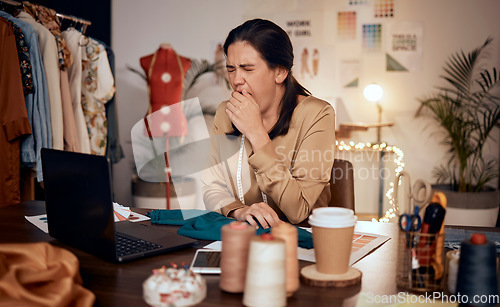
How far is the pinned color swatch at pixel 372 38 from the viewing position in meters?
4.30

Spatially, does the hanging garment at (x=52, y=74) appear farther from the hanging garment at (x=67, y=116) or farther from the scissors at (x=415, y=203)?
the scissors at (x=415, y=203)

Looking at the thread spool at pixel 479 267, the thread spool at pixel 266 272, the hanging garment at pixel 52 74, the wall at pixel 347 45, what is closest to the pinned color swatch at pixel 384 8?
the wall at pixel 347 45

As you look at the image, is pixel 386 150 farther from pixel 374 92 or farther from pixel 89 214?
pixel 89 214

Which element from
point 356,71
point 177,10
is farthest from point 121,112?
point 356,71

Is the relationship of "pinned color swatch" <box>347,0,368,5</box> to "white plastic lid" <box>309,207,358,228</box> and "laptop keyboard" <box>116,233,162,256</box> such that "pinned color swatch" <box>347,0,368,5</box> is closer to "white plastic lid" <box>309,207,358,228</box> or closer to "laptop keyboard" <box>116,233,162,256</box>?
"laptop keyboard" <box>116,233,162,256</box>

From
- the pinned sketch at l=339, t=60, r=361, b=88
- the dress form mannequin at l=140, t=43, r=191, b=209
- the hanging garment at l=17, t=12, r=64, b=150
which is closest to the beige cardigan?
the hanging garment at l=17, t=12, r=64, b=150

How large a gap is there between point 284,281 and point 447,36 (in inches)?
156

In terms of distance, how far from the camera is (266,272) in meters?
0.74

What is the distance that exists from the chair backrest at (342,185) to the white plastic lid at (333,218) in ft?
2.70

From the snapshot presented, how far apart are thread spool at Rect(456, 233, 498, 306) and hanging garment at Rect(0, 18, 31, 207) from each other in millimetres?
2336

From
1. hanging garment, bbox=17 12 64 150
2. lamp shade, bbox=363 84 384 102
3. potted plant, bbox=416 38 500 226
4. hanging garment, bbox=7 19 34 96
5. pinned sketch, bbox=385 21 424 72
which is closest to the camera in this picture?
hanging garment, bbox=7 19 34 96

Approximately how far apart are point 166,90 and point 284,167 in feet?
8.33

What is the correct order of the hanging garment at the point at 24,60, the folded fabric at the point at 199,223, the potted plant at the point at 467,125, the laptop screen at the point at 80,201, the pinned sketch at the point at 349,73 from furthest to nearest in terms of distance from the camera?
the pinned sketch at the point at 349,73, the potted plant at the point at 467,125, the hanging garment at the point at 24,60, the folded fabric at the point at 199,223, the laptop screen at the point at 80,201

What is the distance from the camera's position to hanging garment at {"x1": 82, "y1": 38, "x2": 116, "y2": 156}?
3.30 m
